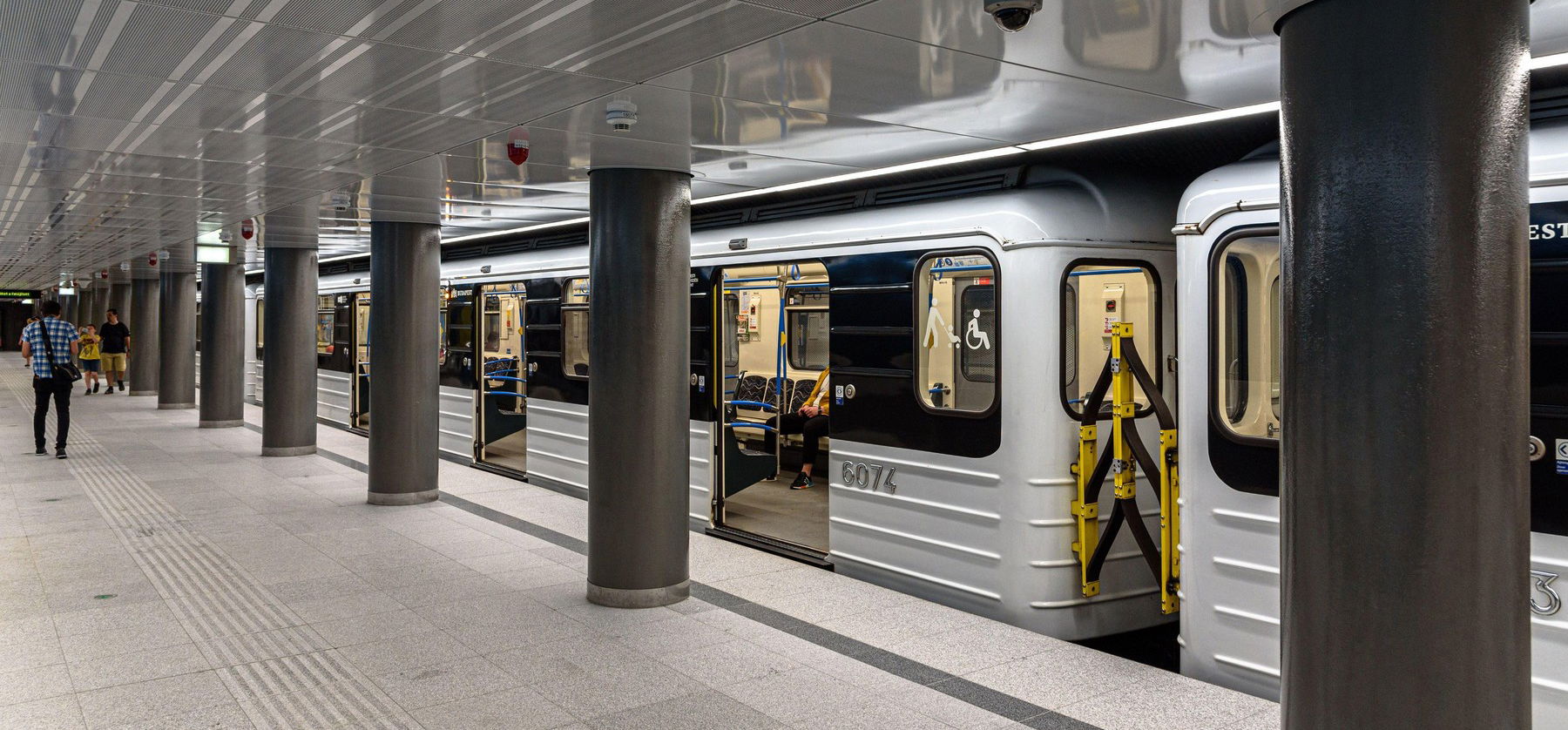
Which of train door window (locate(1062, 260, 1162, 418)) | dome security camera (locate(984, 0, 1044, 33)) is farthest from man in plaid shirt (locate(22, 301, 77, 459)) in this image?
dome security camera (locate(984, 0, 1044, 33))

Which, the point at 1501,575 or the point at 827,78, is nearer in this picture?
the point at 1501,575

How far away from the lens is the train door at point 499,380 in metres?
11.1

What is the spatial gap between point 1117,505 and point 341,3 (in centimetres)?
419

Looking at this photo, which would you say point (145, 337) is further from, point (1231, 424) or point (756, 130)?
point (1231, 424)

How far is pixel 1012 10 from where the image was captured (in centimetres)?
285

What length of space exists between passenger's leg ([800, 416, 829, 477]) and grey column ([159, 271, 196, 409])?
39.6ft

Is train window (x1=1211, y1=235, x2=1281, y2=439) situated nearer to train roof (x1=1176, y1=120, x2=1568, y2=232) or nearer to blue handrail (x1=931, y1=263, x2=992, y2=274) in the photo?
train roof (x1=1176, y1=120, x2=1568, y2=232)

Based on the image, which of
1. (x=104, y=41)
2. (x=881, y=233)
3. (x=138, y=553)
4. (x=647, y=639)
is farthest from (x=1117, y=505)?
(x=138, y=553)

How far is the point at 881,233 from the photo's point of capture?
634cm

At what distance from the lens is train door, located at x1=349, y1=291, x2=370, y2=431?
14367 millimetres

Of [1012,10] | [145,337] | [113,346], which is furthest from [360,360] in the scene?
[1012,10]

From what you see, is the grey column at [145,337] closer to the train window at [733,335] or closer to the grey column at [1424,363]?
the train window at [733,335]

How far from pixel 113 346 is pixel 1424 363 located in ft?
78.2

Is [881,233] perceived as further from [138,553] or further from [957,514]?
[138,553]
